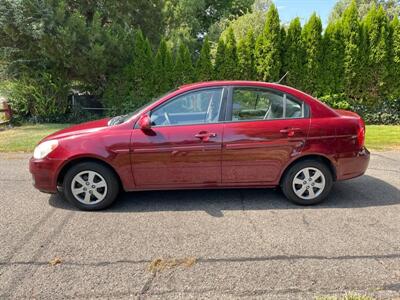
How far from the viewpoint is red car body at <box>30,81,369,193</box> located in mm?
4219

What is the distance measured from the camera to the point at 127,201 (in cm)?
468

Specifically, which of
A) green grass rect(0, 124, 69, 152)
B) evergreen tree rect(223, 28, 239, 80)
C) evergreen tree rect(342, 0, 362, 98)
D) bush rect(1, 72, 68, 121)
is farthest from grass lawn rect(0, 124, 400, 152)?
evergreen tree rect(223, 28, 239, 80)

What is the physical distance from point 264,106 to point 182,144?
47.5 inches

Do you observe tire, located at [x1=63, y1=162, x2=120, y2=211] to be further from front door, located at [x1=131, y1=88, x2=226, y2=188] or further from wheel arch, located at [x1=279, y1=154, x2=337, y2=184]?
wheel arch, located at [x1=279, y1=154, x2=337, y2=184]

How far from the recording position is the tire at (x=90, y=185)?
4.28 metres

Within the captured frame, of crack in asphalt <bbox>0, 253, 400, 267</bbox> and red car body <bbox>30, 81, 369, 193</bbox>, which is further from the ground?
red car body <bbox>30, 81, 369, 193</bbox>

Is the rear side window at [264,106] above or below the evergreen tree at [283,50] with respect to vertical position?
below

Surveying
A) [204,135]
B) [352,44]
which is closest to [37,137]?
[204,135]

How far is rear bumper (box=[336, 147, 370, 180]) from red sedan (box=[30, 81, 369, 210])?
0.01 meters

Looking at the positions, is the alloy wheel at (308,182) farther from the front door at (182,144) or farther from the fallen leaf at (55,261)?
the fallen leaf at (55,261)

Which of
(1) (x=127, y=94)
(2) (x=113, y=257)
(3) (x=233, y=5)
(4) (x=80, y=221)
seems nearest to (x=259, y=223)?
(2) (x=113, y=257)

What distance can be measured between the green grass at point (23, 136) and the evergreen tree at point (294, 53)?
8.21 meters

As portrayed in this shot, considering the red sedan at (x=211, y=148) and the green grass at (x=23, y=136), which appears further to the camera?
the green grass at (x=23, y=136)

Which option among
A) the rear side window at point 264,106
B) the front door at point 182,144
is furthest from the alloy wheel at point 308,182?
→ the front door at point 182,144
